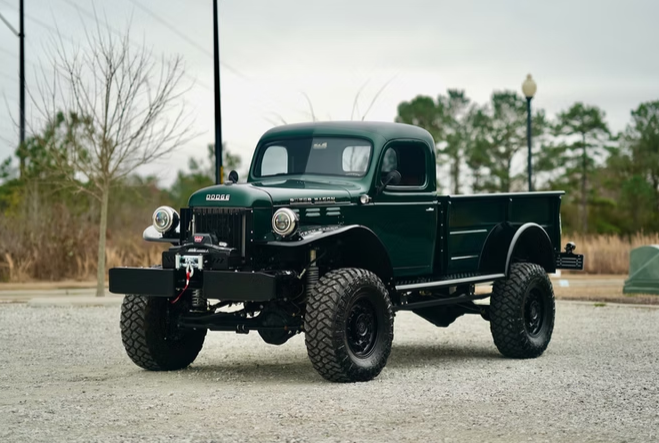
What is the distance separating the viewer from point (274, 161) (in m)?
11.0

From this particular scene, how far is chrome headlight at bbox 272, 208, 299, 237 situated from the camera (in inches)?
355

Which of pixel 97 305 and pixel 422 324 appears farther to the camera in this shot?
pixel 97 305

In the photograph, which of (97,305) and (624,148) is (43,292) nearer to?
(97,305)

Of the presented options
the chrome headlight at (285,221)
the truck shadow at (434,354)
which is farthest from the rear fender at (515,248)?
the chrome headlight at (285,221)

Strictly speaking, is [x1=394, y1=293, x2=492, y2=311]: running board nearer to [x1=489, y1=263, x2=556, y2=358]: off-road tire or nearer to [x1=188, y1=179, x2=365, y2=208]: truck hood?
[x1=489, y1=263, x2=556, y2=358]: off-road tire

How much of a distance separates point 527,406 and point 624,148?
5047 cm

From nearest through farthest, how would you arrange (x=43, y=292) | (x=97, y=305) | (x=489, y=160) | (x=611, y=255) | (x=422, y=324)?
(x=422, y=324), (x=97, y=305), (x=43, y=292), (x=611, y=255), (x=489, y=160)

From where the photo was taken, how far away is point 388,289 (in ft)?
33.5

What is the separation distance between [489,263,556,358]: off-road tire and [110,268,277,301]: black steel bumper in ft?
11.2

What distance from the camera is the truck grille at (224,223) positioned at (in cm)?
932

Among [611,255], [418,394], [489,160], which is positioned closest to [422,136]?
[418,394]

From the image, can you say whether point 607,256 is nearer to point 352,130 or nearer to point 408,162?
point 408,162

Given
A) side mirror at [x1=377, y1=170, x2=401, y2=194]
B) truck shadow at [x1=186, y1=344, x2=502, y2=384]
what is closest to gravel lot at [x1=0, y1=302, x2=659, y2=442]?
truck shadow at [x1=186, y1=344, x2=502, y2=384]

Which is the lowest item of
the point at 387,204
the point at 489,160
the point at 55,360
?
the point at 55,360
